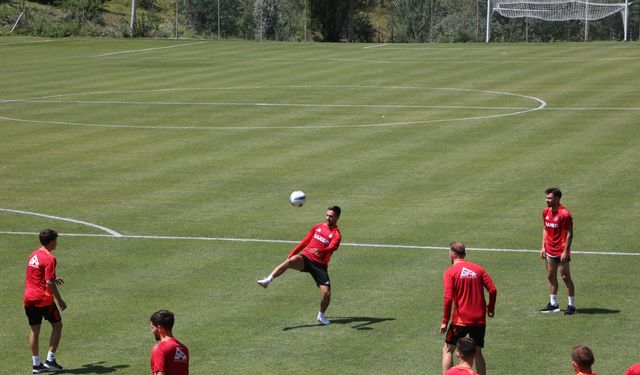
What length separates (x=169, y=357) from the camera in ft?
39.8

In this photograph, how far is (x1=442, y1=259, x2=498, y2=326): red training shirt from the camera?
615 inches

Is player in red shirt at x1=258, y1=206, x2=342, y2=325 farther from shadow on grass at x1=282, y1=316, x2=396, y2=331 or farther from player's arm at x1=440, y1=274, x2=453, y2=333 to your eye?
player's arm at x1=440, y1=274, x2=453, y2=333

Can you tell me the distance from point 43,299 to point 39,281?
0.28 metres

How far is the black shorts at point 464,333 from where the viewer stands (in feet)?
51.8

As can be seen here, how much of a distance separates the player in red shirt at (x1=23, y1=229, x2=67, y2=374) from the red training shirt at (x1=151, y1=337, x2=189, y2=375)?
4.92m

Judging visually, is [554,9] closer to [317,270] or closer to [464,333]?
[317,270]

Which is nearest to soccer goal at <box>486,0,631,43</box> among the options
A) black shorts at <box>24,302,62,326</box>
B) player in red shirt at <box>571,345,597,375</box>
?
black shorts at <box>24,302,62,326</box>

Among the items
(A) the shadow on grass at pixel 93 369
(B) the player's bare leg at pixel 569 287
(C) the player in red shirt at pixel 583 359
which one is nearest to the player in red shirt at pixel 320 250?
(A) the shadow on grass at pixel 93 369

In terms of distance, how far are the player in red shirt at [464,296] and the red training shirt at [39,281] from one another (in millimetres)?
5920

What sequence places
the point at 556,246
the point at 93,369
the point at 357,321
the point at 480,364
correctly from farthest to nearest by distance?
the point at 556,246 < the point at 357,321 < the point at 93,369 < the point at 480,364

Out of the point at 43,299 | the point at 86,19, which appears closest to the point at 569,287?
the point at 43,299

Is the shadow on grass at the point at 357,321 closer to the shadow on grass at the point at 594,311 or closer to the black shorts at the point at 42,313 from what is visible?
the shadow on grass at the point at 594,311

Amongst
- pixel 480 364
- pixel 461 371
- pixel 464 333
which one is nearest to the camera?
pixel 461 371

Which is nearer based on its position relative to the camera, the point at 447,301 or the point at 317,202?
the point at 447,301
